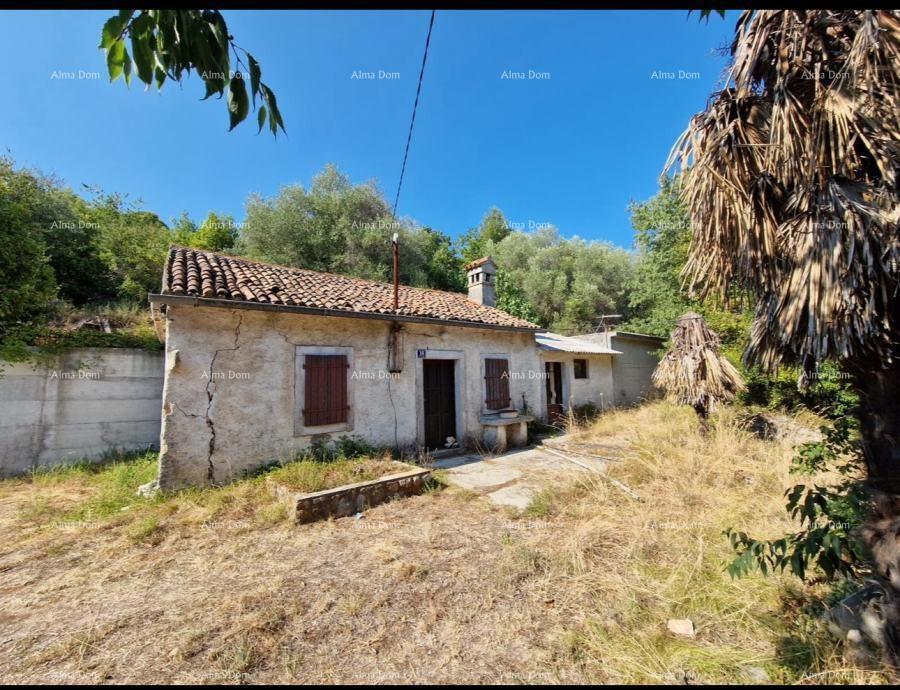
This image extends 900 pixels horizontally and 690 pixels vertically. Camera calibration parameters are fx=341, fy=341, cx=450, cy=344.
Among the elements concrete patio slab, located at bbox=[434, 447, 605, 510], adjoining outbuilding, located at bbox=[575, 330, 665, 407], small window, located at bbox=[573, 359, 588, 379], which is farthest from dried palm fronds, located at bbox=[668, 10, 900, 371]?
adjoining outbuilding, located at bbox=[575, 330, 665, 407]

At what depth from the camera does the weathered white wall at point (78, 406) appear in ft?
20.3

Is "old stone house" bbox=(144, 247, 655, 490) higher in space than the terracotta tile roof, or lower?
lower

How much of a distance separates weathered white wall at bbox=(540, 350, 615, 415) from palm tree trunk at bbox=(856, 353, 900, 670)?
30.7 feet

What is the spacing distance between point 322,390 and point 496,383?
14.8ft

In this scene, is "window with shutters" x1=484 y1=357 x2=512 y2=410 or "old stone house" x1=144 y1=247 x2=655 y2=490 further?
"window with shutters" x1=484 y1=357 x2=512 y2=410

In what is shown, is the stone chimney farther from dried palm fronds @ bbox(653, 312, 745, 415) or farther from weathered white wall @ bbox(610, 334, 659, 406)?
weathered white wall @ bbox(610, 334, 659, 406)

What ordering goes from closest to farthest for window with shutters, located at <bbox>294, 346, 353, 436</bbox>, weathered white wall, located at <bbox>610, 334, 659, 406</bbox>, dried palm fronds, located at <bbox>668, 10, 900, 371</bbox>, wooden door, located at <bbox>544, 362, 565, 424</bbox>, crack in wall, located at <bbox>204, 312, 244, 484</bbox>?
dried palm fronds, located at <bbox>668, 10, 900, 371</bbox>, crack in wall, located at <bbox>204, 312, 244, 484</bbox>, window with shutters, located at <bbox>294, 346, 353, 436</bbox>, wooden door, located at <bbox>544, 362, 565, 424</bbox>, weathered white wall, located at <bbox>610, 334, 659, 406</bbox>

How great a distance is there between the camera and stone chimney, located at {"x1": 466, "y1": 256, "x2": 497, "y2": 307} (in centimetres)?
1152

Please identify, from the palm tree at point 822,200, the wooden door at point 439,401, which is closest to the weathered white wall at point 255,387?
the wooden door at point 439,401

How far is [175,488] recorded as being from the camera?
501 cm

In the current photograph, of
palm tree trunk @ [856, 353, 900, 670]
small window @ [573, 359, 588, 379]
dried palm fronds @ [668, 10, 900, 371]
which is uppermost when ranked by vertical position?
dried palm fronds @ [668, 10, 900, 371]

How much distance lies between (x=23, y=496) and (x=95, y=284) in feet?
39.3

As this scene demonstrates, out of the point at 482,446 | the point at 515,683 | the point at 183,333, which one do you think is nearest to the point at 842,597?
the point at 515,683

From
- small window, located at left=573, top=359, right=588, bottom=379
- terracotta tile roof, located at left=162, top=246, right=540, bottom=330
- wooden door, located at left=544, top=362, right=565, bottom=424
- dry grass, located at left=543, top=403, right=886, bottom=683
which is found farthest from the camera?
small window, located at left=573, top=359, right=588, bottom=379
